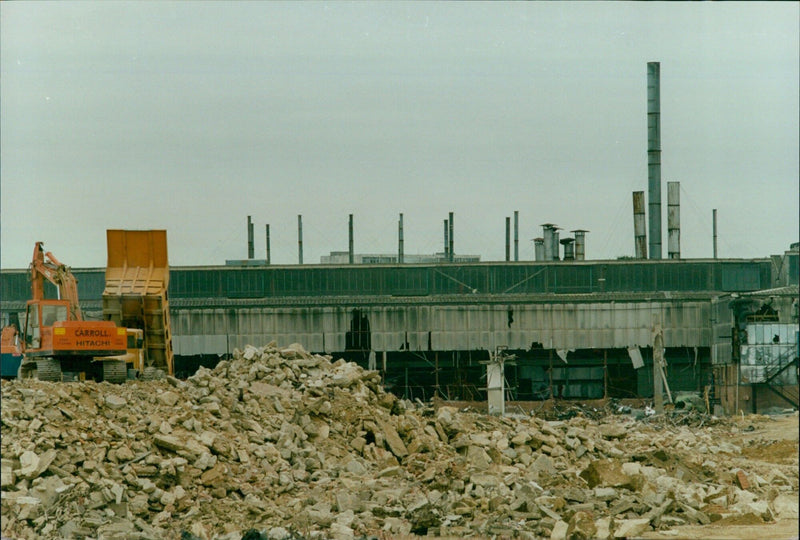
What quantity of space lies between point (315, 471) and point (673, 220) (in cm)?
3536

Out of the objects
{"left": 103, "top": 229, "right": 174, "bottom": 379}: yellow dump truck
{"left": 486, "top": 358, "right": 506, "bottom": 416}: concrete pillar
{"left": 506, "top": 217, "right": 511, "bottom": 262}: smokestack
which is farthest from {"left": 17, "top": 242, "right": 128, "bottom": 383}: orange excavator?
{"left": 506, "top": 217, "right": 511, "bottom": 262}: smokestack

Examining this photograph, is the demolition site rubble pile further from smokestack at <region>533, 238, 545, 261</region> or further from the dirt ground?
smokestack at <region>533, 238, 545, 261</region>

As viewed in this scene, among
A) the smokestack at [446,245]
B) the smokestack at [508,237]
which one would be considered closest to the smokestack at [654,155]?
the smokestack at [508,237]

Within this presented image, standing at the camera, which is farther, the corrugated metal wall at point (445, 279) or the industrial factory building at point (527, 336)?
the corrugated metal wall at point (445, 279)

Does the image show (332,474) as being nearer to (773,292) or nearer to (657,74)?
(773,292)

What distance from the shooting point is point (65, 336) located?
28.1m

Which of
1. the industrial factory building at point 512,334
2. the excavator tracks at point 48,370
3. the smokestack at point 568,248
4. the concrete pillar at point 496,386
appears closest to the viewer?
the excavator tracks at point 48,370

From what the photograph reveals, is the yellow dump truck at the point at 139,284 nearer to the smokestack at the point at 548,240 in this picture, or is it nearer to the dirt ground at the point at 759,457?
the dirt ground at the point at 759,457

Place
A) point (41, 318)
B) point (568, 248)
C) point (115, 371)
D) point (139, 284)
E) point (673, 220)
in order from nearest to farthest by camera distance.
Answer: point (41, 318) < point (115, 371) < point (139, 284) < point (568, 248) < point (673, 220)

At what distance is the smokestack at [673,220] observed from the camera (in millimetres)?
54188

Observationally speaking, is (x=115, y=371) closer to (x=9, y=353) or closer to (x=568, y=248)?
(x=9, y=353)

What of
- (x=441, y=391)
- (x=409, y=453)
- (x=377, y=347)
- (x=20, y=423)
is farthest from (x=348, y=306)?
(x=20, y=423)

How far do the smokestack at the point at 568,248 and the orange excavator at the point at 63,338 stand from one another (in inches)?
1114

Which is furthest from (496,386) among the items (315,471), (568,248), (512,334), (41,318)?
(315,471)
